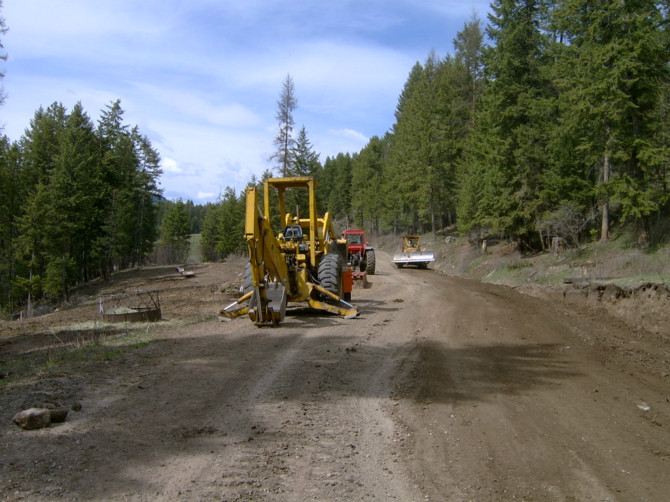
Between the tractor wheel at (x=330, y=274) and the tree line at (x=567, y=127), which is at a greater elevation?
the tree line at (x=567, y=127)

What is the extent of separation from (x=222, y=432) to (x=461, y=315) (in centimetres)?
931

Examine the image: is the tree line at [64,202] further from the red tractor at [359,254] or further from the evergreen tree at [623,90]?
the evergreen tree at [623,90]

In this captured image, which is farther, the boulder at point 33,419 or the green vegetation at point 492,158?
the green vegetation at point 492,158

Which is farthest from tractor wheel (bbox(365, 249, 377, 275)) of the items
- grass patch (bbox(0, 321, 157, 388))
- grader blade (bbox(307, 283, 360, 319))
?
grass patch (bbox(0, 321, 157, 388))

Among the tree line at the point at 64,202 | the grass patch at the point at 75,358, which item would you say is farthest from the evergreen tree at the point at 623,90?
the tree line at the point at 64,202

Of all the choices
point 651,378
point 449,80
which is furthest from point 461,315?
point 449,80

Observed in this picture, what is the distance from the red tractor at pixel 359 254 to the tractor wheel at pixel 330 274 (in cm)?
1272

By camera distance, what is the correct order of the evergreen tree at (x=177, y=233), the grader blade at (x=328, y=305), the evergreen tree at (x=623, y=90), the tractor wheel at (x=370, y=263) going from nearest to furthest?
the grader blade at (x=328, y=305), the evergreen tree at (x=623, y=90), the tractor wheel at (x=370, y=263), the evergreen tree at (x=177, y=233)

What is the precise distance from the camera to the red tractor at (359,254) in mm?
27328

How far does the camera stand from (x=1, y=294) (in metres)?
39.0

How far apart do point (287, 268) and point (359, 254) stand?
15719 mm

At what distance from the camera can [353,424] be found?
5.50 metres

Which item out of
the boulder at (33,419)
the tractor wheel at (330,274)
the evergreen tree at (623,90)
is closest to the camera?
the boulder at (33,419)

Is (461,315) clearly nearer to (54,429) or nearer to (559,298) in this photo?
(559,298)
